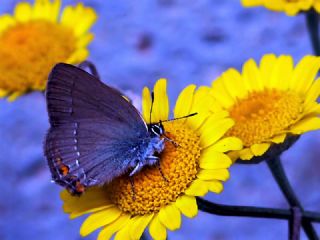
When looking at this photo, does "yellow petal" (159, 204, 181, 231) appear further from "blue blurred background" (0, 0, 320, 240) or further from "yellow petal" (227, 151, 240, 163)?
"blue blurred background" (0, 0, 320, 240)

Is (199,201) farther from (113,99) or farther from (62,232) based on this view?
(62,232)

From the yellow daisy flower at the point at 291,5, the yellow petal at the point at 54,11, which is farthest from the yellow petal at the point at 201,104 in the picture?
the yellow petal at the point at 54,11

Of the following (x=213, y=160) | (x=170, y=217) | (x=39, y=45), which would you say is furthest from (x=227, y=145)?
(x=39, y=45)

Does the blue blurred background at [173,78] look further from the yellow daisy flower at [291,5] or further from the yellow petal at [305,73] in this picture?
the yellow petal at [305,73]

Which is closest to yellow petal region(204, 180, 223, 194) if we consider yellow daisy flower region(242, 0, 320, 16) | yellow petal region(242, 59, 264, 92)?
yellow petal region(242, 59, 264, 92)

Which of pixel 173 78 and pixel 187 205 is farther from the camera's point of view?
pixel 173 78

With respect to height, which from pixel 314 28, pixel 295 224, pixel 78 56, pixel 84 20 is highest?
pixel 84 20

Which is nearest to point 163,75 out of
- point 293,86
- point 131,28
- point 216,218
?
point 131,28

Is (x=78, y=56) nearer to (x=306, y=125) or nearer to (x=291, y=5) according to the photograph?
(x=291, y=5)
